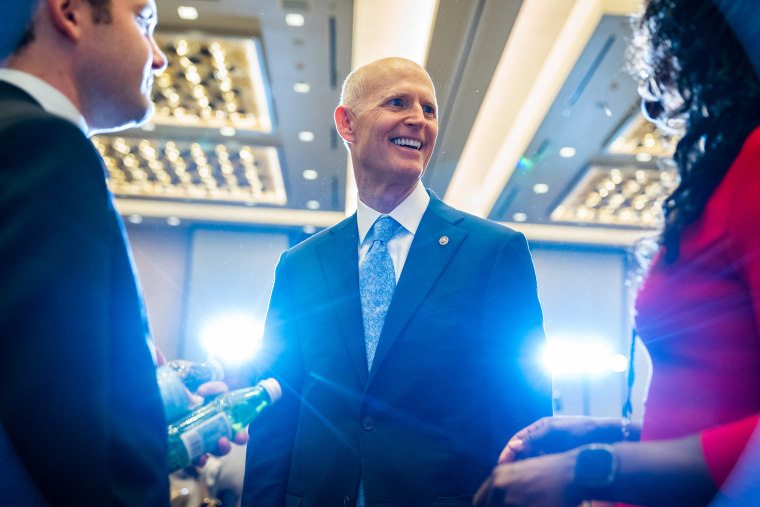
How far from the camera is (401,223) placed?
133 cm

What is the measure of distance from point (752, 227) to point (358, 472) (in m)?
0.84

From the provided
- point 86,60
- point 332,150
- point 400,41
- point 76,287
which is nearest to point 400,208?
point 86,60

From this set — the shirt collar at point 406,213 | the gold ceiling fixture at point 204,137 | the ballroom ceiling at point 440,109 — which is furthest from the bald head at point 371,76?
the gold ceiling fixture at point 204,137

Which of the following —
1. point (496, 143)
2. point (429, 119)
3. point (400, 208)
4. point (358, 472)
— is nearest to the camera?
point (358, 472)

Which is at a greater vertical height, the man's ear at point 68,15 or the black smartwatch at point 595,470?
the man's ear at point 68,15

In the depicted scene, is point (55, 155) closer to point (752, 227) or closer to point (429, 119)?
point (752, 227)

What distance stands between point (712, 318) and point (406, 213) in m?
0.78

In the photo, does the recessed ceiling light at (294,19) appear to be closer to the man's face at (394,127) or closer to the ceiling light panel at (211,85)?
the ceiling light panel at (211,85)

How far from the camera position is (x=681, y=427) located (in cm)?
71

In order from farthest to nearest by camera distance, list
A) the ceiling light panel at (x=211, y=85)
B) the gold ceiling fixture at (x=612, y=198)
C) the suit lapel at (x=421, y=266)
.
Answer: the gold ceiling fixture at (x=612, y=198), the ceiling light panel at (x=211, y=85), the suit lapel at (x=421, y=266)

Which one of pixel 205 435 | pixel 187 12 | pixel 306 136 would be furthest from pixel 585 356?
pixel 205 435

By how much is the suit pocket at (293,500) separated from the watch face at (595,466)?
74 centimetres

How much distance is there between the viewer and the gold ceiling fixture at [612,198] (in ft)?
21.2

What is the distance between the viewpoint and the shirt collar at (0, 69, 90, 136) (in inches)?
27.0
